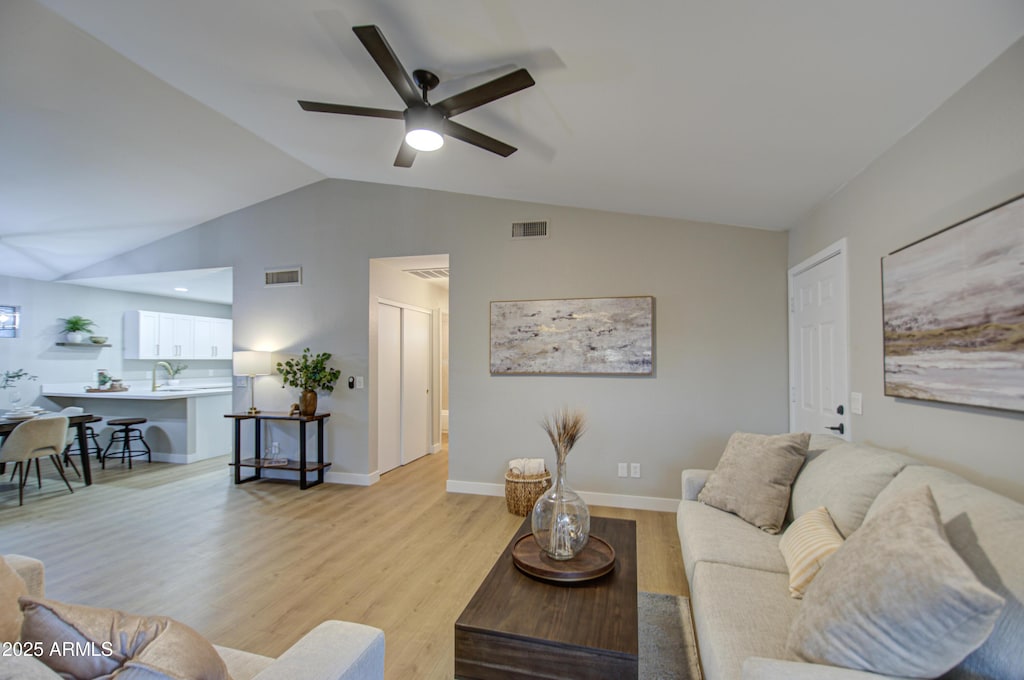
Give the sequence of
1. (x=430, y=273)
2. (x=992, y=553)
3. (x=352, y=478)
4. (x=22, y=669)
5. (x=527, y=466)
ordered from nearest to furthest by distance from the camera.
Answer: (x=22, y=669) < (x=992, y=553) < (x=527, y=466) < (x=352, y=478) < (x=430, y=273)

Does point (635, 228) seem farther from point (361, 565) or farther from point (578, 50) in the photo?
point (361, 565)

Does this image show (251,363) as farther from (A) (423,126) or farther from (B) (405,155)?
(A) (423,126)

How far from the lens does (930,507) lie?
1.30 meters

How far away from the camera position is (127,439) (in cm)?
587

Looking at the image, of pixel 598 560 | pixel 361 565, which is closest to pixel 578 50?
pixel 598 560

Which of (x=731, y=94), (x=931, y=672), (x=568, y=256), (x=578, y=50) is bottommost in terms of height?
(x=931, y=672)

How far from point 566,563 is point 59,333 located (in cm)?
786

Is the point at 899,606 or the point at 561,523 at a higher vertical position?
the point at 899,606

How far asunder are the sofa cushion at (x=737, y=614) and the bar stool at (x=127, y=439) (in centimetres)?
674

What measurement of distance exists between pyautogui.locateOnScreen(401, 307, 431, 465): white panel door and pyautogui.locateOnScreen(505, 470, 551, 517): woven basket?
7.10 feet

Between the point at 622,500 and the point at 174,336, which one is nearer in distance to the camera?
the point at 622,500

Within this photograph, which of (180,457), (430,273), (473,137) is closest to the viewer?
(473,137)

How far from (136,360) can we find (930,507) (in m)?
9.25

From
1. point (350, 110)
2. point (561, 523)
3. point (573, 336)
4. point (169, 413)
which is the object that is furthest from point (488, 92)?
point (169, 413)
